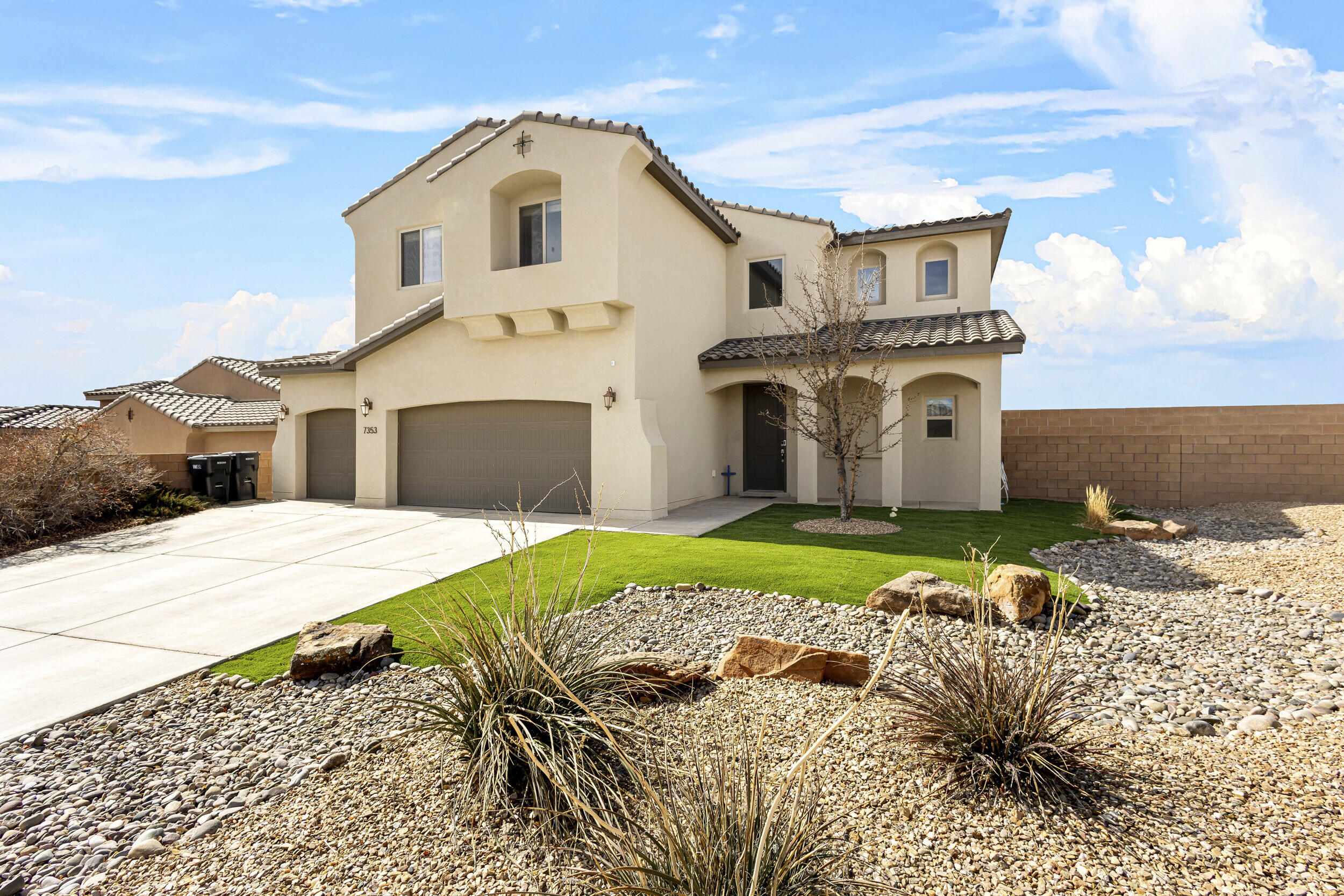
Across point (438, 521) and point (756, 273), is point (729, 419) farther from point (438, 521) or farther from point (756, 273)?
point (438, 521)

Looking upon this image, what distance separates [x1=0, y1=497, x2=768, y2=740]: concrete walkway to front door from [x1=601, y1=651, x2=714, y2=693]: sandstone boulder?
8.24 ft

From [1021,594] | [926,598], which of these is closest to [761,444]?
[926,598]

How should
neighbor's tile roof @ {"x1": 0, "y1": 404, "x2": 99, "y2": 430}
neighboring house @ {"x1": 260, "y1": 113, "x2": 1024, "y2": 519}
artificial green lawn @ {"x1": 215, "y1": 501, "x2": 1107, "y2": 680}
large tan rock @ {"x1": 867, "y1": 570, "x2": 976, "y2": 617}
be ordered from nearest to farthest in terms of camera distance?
large tan rock @ {"x1": 867, "y1": 570, "x2": 976, "y2": 617}
artificial green lawn @ {"x1": 215, "y1": 501, "x2": 1107, "y2": 680}
neighboring house @ {"x1": 260, "y1": 113, "x2": 1024, "y2": 519}
neighbor's tile roof @ {"x1": 0, "y1": 404, "x2": 99, "y2": 430}

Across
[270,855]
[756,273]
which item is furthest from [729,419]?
[270,855]

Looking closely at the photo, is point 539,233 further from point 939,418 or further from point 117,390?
point 117,390

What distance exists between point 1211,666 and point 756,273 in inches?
511

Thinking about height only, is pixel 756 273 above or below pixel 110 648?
above

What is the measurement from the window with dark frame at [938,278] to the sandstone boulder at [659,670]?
1342 centimetres

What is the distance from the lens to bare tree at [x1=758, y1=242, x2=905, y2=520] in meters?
11.3

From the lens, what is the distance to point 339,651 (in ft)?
16.8

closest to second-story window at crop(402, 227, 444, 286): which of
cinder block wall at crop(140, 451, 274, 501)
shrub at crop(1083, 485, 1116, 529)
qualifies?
cinder block wall at crop(140, 451, 274, 501)

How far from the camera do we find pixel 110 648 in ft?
19.4

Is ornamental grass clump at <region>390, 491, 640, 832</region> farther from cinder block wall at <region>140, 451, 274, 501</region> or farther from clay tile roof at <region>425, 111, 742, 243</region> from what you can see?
cinder block wall at <region>140, 451, 274, 501</region>

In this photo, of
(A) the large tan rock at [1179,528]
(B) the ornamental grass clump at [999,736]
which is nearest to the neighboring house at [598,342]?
(A) the large tan rock at [1179,528]
